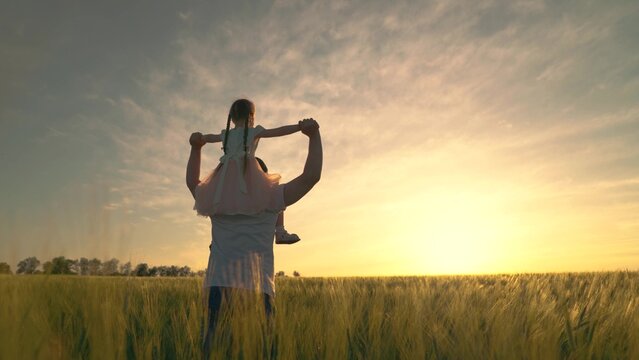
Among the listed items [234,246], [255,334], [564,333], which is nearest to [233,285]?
[234,246]

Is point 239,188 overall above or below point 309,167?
below

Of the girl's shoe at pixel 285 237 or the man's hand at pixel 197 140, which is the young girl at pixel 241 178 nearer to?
the girl's shoe at pixel 285 237

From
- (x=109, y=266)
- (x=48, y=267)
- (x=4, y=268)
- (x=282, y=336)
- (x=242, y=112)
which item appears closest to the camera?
(x=4, y=268)

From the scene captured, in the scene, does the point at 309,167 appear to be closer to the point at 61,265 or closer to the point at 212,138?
Result: the point at 212,138

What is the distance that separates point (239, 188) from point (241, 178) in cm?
7

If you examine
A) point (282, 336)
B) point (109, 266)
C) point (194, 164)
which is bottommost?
point (282, 336)

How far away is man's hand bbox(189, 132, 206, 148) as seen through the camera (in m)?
3.86

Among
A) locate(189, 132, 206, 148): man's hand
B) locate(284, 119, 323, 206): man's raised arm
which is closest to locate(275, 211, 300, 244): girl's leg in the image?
locate(284, 119, 323, 206): man's raised arm

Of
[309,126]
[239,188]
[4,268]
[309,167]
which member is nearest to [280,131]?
[309,126]

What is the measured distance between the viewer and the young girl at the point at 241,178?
3311 millimetres

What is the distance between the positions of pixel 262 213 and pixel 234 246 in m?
0.29

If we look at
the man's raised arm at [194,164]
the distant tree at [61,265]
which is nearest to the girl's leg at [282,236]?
the man's raised arm at [194,164]

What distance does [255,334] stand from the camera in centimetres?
217

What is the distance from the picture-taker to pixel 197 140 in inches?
152
